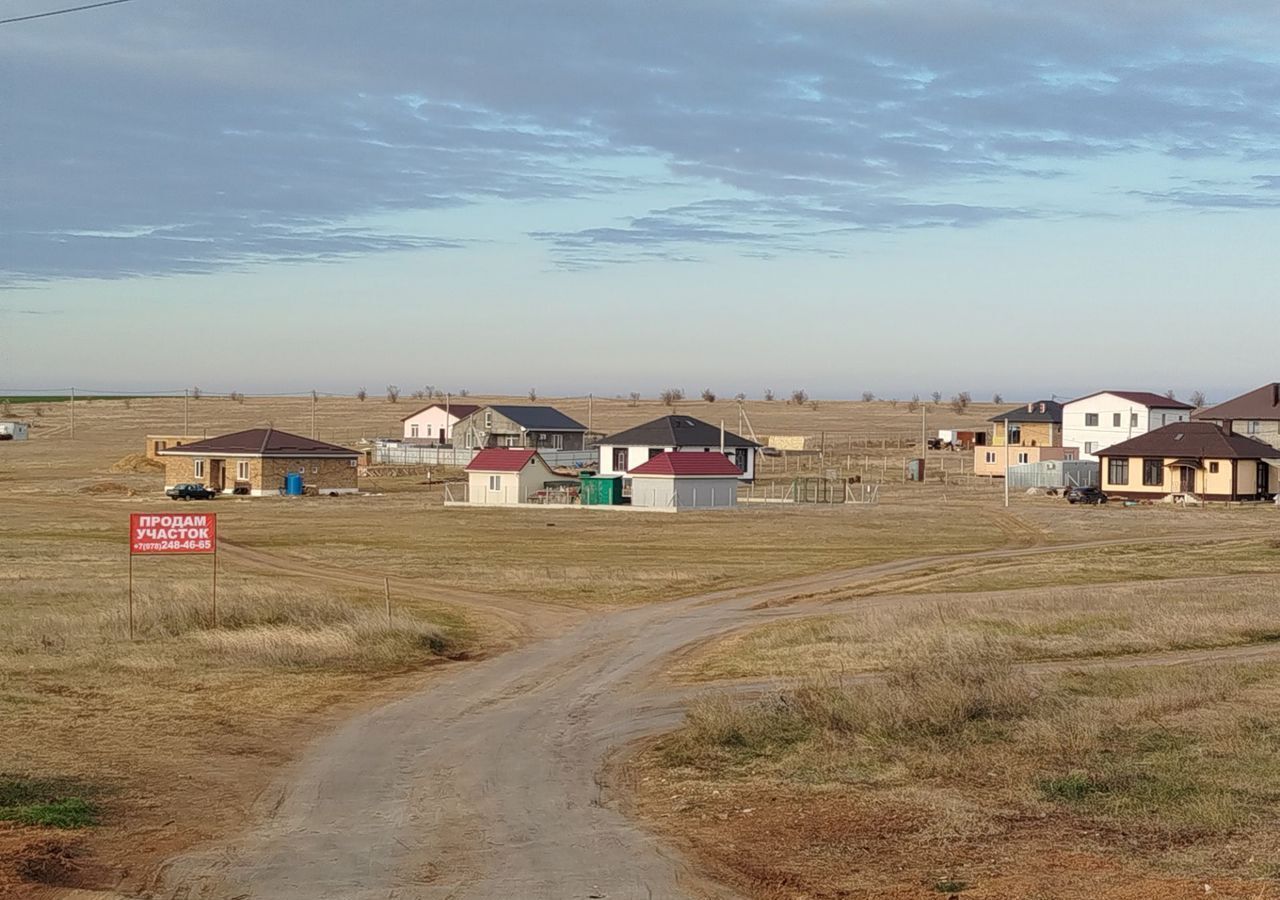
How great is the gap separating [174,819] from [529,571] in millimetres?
29243

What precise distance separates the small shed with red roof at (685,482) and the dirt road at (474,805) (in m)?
46.2

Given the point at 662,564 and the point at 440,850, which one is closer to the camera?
the point at 440,850

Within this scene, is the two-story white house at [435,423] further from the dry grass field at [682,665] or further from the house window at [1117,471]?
the dry grass field at [682,665]

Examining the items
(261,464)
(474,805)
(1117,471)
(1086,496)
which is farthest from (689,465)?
(474,805)

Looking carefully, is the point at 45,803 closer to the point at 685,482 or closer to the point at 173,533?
the point at 173,533

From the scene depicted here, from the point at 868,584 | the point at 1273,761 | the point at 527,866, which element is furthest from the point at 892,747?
the point at 868,584

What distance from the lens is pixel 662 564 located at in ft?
154

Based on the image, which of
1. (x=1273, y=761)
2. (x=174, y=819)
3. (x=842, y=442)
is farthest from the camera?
(x=842, y=442)

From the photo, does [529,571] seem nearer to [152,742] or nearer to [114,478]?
[152,742]

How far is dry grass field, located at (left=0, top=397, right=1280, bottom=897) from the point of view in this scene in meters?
14.5

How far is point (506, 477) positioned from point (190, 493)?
17.9 meters

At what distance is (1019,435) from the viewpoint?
107 meters

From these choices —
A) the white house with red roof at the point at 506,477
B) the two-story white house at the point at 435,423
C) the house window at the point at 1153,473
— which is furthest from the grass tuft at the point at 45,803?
the two-story white house at the point at 435,423

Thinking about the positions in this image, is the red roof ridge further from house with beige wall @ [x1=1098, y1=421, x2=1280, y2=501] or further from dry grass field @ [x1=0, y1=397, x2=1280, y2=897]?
house with beige wall @ [x1=1098, y1=421, x2=1280, y2=501]
